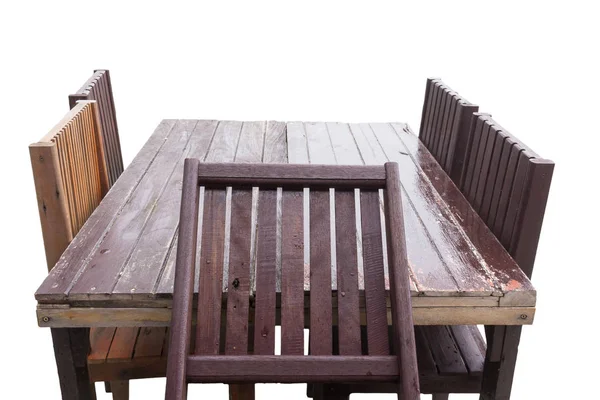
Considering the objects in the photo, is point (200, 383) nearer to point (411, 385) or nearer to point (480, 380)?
point (411, 385)

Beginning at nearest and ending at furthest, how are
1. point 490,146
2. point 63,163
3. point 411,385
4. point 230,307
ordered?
point 411,385 → point 230,307 → point 63,163 → point 490,146

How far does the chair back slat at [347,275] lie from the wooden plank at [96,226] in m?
0.92

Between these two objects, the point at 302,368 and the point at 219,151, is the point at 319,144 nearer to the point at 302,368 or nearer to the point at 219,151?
the point at 219,151

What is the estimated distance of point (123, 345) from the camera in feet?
8.40

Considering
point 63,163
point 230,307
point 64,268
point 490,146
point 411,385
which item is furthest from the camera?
point 490,146

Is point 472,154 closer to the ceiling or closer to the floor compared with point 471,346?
closer to the ceiling

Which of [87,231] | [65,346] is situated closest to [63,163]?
[87,231]

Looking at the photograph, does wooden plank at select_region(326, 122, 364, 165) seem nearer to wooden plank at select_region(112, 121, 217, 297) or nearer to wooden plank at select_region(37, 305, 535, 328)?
wooden plank at select_region(112, 121, 217, 297)

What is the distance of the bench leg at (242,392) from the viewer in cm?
234

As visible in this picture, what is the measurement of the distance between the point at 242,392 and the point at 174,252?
0.61 meters

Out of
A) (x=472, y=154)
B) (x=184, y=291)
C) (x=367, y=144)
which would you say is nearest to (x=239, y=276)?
(x=184, y=291)

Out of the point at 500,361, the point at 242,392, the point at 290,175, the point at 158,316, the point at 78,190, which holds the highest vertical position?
the point at 290,175

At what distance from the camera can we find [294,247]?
1969mm

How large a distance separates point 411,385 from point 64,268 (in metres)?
1.27
